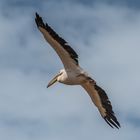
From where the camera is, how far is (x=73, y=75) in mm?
43469

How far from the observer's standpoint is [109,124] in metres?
44.7

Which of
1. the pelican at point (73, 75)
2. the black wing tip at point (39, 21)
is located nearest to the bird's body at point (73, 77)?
the pelican at point (73, 75)

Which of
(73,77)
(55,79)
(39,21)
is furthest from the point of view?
(55,79)

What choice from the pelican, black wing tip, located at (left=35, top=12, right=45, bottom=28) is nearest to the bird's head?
the pelican

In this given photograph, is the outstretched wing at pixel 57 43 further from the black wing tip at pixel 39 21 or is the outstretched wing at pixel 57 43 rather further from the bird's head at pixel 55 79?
the bird's head at pixel 55 79

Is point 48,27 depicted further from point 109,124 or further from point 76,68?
point 109,124

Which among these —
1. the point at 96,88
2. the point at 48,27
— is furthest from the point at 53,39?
the point at 96,88

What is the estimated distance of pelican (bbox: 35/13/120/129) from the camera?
42.3 m

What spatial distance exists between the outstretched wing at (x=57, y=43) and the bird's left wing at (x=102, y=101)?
1.83m

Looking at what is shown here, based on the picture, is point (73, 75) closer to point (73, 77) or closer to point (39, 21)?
point (73, 77)

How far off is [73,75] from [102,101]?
228cm

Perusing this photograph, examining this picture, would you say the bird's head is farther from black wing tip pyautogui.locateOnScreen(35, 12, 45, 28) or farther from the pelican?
black wing tip pyautogui.locateOnScreen(35, 12, 45, 28)

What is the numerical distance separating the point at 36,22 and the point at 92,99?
5415mm

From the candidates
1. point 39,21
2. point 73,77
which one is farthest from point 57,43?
point 73,77
